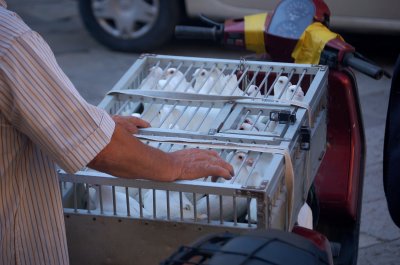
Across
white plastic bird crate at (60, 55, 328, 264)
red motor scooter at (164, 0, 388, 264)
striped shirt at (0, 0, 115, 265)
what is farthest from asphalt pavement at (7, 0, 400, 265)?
striped shirt at (0, 0, 115, 265)

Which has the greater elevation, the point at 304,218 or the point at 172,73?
the point at 172,73

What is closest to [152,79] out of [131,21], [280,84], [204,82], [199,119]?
[204,82]

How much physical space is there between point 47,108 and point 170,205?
0.48 metres

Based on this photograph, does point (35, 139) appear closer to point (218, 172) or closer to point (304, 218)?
point (218, 172)

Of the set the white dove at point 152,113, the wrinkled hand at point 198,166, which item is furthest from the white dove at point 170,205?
the white dove at point 152,113

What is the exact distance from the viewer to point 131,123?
2.38m

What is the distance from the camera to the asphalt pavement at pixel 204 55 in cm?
417

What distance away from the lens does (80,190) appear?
7.78ft

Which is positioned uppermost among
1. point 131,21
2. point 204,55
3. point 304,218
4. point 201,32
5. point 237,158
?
point 201,32

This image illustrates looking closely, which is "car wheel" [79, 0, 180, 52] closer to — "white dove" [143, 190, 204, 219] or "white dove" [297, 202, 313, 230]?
"white dove" [297, 202, 313, 230]

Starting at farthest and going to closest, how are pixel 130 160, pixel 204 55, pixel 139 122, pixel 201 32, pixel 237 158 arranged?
pixel 204 55 → pixel 201 32 → pixel 139 122 → pixel 237 158 → pixel 130 160

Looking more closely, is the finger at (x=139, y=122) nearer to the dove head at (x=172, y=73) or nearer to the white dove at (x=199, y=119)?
the white dove at (x=199, y=119)

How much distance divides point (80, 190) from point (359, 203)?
4.44 ft

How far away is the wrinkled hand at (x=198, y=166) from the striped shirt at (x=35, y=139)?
206mm
